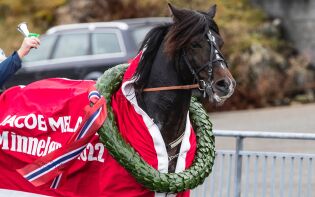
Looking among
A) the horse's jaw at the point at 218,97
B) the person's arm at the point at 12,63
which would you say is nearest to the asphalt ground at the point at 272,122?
the person's arm at the point at 12,63

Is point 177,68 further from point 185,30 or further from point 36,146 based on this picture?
point 36,146

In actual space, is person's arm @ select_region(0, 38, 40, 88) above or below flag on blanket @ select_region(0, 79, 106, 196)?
above

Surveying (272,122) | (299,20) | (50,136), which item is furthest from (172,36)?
(299,20)

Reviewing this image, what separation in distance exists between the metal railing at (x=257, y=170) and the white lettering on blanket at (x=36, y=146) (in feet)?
6.75

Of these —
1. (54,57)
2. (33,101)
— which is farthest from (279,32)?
(33,101)

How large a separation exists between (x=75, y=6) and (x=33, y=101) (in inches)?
531

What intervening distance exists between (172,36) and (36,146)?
1374mm

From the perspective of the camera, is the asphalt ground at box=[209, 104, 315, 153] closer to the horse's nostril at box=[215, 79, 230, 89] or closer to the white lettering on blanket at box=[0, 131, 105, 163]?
the white lettering on blanket at box=[0, 131, 105, 163]

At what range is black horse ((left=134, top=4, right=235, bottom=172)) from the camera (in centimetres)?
594

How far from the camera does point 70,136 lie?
21.0 ft

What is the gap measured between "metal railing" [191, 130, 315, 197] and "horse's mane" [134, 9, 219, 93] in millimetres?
2011

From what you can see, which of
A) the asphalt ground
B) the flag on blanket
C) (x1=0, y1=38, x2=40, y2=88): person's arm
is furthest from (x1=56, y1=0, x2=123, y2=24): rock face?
(x1=0, y1=38, x2=40, y2=88): person's arm

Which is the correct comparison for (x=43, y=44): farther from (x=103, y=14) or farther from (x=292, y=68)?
(x=292, y=68)

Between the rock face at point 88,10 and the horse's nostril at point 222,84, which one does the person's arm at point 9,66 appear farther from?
the rock face at point 88,10
